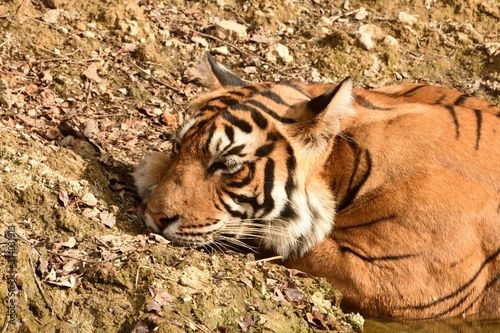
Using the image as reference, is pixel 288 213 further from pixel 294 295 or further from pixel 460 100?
pixel 460 100

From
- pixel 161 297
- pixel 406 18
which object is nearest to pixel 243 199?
pixel 161 297

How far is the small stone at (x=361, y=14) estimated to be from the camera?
9.26m

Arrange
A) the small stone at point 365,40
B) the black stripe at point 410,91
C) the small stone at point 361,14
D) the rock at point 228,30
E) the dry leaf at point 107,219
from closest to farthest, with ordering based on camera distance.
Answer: the dry leaf at point 107,219 → the black stripe at point 410,91 → the rock at point 228,30 → the small stone at point 365,40 → the small stone at point 361,14

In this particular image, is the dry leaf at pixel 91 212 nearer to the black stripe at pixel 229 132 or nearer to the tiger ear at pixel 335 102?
the black stripe at pixel 229 132

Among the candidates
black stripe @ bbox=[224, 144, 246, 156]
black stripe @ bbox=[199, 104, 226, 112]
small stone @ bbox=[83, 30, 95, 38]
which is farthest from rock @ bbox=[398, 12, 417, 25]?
black stripe @ bbox=[224, 144, 246, 156]

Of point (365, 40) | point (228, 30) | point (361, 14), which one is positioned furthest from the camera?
point (361, 14)

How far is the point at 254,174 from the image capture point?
17.2ft

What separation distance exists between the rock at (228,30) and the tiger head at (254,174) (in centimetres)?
321

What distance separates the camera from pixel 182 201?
5082 millimetres

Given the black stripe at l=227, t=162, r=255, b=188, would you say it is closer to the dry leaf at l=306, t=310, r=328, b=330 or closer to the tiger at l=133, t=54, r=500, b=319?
the tiger at l=133, t=54, r=500, b=319

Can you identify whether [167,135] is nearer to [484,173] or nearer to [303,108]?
[303,108]

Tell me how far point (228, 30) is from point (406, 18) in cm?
220

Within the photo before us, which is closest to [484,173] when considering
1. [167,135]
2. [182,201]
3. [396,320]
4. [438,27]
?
[396,320]

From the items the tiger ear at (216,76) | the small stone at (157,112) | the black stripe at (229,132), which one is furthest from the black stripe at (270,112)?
the small stone at (157,112)
